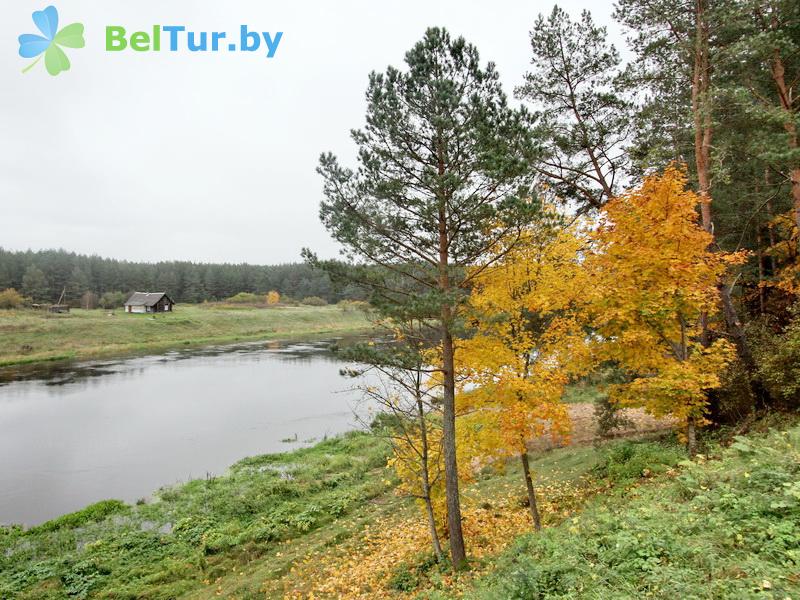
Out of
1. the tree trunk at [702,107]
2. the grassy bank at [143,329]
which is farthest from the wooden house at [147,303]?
the tree trunk at [702,107]

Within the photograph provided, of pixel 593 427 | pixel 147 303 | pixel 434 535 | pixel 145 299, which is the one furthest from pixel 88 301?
pixel 434 535

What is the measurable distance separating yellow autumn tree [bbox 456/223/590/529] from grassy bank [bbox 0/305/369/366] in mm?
44742

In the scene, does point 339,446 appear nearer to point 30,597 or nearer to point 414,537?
point 414,537

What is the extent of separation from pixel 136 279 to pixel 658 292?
124 meters

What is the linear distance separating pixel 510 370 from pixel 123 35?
636 inches

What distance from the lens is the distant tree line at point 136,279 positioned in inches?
3684

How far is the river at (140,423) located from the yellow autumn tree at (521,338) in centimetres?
357

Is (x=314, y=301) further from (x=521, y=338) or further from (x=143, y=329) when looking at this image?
(x=521, y=338)

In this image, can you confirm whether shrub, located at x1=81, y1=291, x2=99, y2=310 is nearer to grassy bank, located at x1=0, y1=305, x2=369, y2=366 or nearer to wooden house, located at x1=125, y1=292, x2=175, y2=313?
wooden house, located at x1=125, y1=292, x2=175, y2=313

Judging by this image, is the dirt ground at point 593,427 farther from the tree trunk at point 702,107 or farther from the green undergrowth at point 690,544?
the green undergrowth at point 690,544

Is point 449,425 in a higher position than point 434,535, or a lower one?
higher

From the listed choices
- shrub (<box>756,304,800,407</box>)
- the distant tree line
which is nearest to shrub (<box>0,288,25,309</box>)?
the distant tree line

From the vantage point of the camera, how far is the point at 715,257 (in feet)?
31.2

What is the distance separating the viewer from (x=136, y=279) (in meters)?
110
